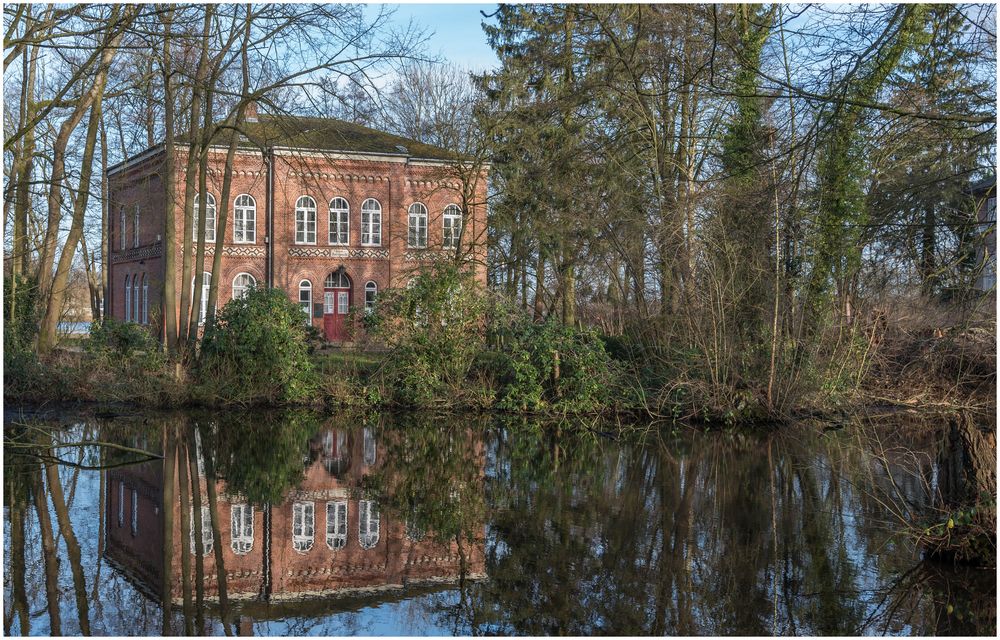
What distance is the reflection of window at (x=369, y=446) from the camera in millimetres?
14016

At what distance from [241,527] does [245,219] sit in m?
27.1

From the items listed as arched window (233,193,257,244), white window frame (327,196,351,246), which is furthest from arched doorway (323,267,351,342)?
arched window (233,193,257,244)

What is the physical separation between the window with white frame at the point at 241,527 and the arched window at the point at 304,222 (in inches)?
1024

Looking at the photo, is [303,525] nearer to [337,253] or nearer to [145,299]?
[337,253]

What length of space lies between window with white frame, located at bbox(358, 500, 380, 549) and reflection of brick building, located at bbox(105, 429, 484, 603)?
10 mm

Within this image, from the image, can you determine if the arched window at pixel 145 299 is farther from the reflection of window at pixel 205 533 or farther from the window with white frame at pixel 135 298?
the reflection of window at pixel 205 533

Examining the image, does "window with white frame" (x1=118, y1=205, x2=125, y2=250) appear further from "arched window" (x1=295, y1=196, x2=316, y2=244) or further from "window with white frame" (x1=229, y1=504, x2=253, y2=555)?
"window with white frame" (x1=229, y1=504, x2=253, y2=555)

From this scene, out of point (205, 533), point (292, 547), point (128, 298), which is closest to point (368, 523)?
point (292, 547)

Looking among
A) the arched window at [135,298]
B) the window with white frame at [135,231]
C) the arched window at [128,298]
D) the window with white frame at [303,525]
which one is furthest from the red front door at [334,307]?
the window with white frame at [303,525]

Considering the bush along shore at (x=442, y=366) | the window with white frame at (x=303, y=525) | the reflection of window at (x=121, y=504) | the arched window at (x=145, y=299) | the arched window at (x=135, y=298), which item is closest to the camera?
the window with white frame at (x=303, y=525)

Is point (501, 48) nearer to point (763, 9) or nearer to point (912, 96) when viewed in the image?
point (763, 9)

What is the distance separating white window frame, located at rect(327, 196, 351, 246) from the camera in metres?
35.8

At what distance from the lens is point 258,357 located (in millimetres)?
19969

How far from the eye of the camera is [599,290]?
2480 cm
